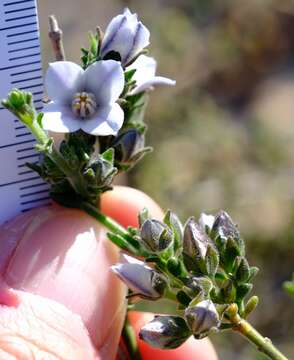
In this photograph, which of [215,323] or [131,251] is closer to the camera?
[215,323]

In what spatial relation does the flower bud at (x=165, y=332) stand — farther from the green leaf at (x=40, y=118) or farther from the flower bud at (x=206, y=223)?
the green leaf at (x=40, y=118)

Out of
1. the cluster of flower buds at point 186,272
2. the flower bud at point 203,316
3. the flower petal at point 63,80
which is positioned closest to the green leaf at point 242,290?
the cluster of flower buds at point 186,272

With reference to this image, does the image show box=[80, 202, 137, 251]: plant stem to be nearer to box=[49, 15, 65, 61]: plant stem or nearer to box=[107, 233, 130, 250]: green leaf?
box=[107, 233, 130, 250]: green leaf

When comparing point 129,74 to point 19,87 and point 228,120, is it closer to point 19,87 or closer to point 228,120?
point 19,87

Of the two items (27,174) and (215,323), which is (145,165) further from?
(215,323)

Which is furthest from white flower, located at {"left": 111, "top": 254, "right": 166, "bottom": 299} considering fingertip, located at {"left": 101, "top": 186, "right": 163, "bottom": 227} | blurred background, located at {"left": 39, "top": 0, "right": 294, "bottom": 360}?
blurred background, located at {"left": 39, "top": 0, "right": 294, "bottom": 360}

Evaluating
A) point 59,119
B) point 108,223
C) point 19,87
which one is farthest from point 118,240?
point 19,87

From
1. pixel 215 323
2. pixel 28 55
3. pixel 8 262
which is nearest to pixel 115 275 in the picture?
pixel 8 262
